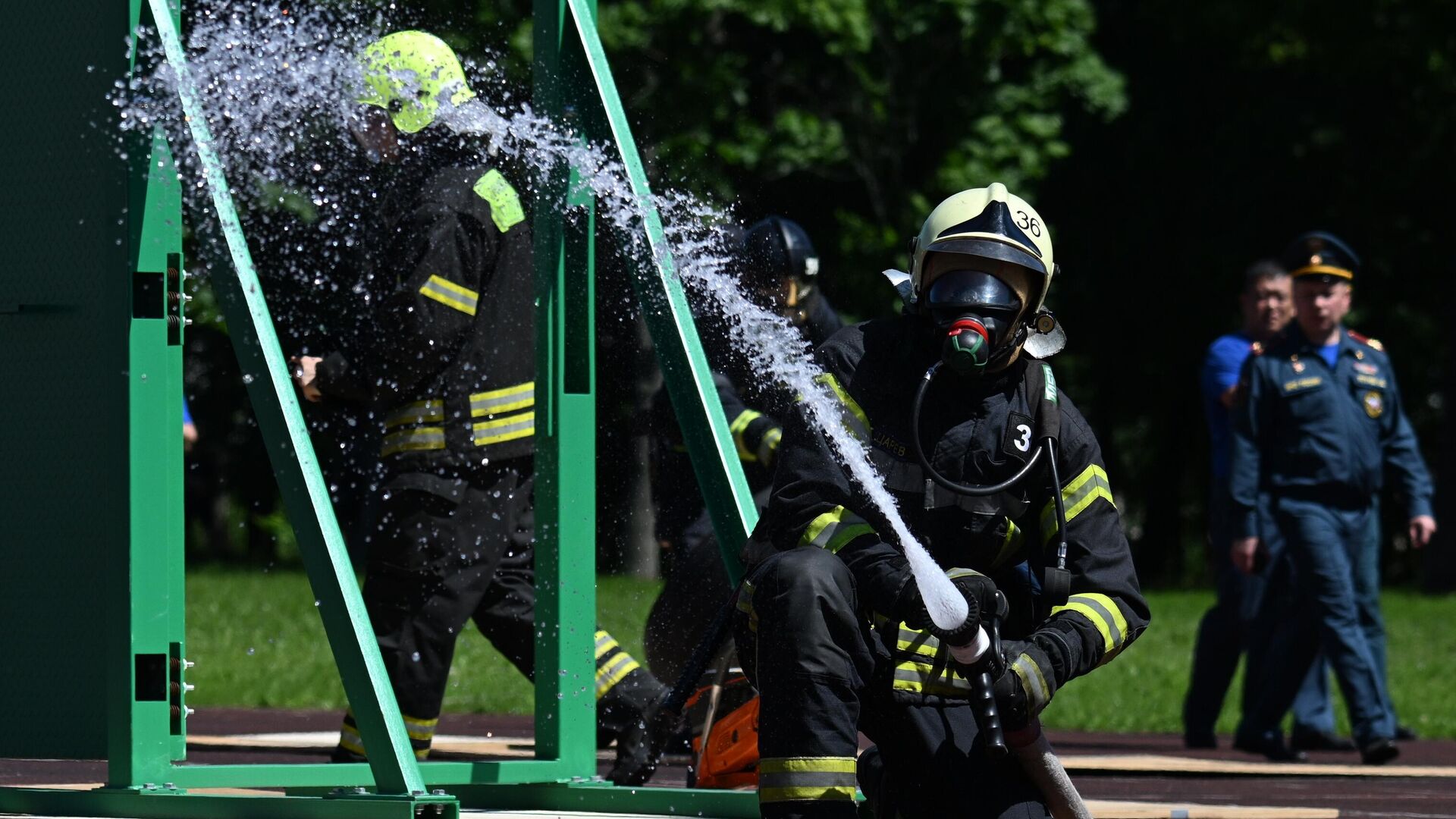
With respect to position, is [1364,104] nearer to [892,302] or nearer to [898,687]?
[892,302]

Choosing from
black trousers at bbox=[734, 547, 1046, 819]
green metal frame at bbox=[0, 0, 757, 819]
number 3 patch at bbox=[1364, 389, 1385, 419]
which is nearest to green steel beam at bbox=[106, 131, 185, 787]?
green metal frame at bbox=[0, 0, 757, 819]

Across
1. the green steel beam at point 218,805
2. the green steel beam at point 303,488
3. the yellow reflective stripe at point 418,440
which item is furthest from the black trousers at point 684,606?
the green steel beam at point 303,488

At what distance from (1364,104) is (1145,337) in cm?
399

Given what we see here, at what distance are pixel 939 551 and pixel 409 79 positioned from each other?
2.41 metres

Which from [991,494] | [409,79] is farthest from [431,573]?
[991,494]

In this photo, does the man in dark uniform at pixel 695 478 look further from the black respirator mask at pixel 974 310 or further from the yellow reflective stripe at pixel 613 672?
the black respirator mask at pixel 974 310

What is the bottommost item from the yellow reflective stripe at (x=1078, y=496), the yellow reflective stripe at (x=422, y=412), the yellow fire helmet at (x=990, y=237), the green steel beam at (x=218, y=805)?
the green steel beam at (x=218, y=805)

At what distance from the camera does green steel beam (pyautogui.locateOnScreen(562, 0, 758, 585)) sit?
5.34 m

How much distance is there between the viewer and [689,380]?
539cm

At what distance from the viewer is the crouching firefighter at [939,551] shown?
418 cm

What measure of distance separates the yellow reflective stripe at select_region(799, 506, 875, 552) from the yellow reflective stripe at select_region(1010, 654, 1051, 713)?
38 centimetres

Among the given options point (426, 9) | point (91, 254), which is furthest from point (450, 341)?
point (91, 254)

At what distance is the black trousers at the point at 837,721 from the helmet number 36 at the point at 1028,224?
2.61ft

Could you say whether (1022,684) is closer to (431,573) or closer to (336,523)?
(336,523)
